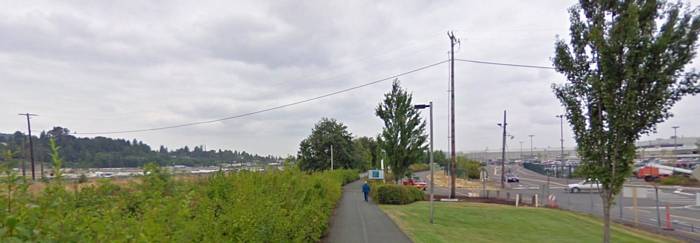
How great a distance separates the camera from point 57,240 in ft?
6.57

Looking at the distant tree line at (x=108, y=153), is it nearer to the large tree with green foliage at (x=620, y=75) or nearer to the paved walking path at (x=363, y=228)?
the paved walking path at (x=363, y=228)

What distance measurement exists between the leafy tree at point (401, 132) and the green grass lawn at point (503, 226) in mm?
4800

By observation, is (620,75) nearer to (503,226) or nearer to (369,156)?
(503,226)

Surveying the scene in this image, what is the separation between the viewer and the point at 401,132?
94.8 feet

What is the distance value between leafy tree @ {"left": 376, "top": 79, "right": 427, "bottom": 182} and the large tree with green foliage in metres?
17.7

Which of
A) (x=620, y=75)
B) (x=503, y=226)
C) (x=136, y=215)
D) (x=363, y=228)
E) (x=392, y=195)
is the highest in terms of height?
(x=620, y=75)

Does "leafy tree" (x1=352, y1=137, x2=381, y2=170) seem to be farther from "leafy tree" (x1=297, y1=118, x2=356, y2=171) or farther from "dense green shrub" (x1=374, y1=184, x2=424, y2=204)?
"dense green shrub" (x1=374, y1=184, x2=424, y2=204)

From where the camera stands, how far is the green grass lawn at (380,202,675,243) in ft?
51.4

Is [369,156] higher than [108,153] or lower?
lower

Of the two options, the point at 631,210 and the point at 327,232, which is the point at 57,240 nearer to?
the point at 327,232

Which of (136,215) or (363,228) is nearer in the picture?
(136,215)

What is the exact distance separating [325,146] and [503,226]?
37.8 m

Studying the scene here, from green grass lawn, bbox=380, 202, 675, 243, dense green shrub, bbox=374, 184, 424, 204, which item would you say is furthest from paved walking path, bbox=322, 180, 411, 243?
dense green shrub, bbox=374, 184, 424, 204

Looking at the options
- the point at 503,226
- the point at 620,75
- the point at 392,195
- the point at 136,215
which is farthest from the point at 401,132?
the point at 136,215
